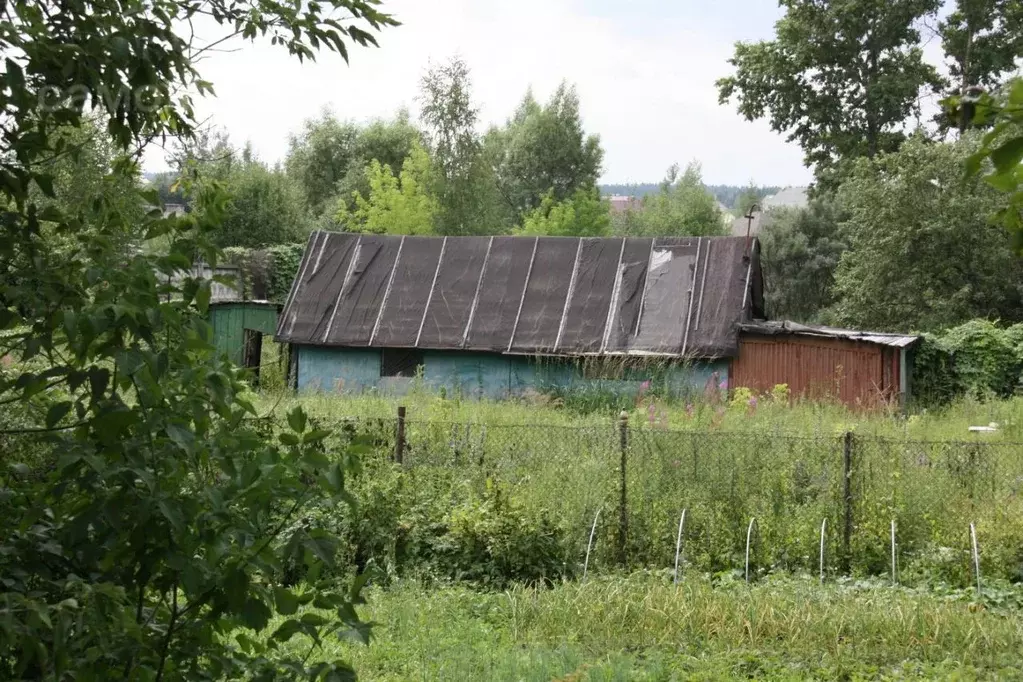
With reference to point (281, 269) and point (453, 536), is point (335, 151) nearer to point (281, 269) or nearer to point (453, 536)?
point (281, 269)

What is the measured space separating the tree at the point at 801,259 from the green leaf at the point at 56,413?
4055cm

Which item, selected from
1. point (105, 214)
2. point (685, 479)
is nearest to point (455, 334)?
point (685, 479)

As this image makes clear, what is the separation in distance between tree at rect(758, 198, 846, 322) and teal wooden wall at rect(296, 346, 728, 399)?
22.8 meters

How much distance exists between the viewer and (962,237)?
89.6 ft

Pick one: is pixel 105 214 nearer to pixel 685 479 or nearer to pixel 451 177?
pixel 685 479

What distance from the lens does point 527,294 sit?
72.0ft

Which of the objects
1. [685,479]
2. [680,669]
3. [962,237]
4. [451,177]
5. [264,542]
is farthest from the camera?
[451,177]

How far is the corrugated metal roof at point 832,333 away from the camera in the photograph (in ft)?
60.2

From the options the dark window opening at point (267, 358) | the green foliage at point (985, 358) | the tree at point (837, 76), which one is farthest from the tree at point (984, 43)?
the dark window opening at point (267, 358)

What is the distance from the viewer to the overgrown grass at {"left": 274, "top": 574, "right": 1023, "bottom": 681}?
643 cm

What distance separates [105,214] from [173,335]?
42 centimetres

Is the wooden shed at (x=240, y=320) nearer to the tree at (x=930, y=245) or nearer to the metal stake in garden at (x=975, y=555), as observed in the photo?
the tree at (x=930, y=245)

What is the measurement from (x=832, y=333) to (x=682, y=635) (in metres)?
12.8

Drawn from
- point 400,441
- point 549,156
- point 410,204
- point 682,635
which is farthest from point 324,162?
point 682,635
